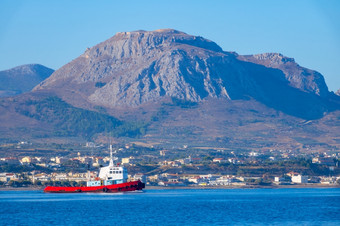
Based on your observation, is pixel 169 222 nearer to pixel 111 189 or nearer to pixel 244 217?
pixel 244 217

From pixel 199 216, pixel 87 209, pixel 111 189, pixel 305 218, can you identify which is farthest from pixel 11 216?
pixel 111 189

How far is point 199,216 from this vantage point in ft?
423

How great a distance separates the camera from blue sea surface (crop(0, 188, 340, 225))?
396ft

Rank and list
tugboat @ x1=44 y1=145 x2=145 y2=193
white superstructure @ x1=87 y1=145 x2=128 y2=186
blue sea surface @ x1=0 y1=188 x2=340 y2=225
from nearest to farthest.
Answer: blue sea surface @ x1=0 y1=188 x2=340 y2=225, tugboat @ x1=44 y1=145 x2=145 y2=193, white superstructure @ x1=87 y1=145 x2=128 y2=186

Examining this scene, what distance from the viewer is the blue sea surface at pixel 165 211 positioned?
121m

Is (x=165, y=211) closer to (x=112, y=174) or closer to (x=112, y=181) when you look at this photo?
(x=112, y=181)

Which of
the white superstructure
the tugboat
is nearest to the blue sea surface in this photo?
the tugboat

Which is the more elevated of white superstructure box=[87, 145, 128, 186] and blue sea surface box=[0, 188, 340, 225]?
white superstructure box=[87, 145, 128, 186]

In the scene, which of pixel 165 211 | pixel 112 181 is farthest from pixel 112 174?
pixel 165 211

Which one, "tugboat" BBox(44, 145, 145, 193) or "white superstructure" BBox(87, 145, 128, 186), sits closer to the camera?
"tugboat" BBox(44, 145, 145, 193)

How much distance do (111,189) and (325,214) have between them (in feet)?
215

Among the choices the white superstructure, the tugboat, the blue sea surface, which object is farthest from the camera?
the white superstructure

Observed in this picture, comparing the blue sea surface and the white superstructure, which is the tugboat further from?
the blue sea surface

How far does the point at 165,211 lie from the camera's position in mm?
138625
